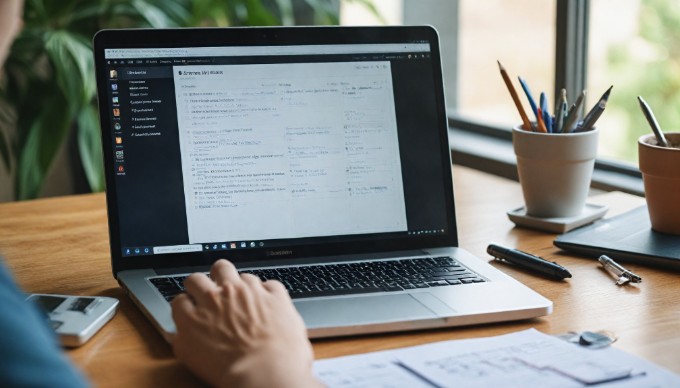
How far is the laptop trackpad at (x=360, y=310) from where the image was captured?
3.09ft

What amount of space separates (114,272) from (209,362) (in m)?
0.34

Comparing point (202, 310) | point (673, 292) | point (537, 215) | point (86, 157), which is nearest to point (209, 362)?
point (202, 310)

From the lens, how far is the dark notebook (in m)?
1.18

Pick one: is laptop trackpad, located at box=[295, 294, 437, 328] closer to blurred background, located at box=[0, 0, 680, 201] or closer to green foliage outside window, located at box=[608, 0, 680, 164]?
blurred background, located at box=[0, 0, 680, 201]

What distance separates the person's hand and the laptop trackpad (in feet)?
0.26

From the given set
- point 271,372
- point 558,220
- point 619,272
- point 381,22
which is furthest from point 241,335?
point 381,22

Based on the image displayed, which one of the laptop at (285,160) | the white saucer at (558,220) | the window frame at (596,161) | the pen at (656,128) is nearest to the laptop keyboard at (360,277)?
the laptop at (285,160)

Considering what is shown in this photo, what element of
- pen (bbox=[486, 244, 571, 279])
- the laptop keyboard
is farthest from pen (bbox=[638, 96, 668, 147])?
the laptop keyboard

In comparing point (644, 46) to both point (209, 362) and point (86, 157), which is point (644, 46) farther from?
point (209, 362)

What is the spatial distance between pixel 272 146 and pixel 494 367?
0.44 m

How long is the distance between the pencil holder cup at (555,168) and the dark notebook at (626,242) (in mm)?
53

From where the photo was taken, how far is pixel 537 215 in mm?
1381

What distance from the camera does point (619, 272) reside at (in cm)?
114

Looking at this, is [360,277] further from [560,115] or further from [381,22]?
[381,22]
